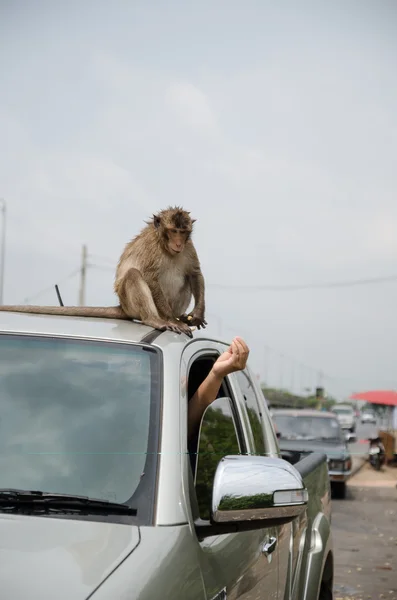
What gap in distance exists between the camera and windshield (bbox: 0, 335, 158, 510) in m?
2.38

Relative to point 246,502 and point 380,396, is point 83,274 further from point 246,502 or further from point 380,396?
point 246,502

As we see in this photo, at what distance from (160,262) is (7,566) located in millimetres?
3492

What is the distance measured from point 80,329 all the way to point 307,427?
49.2ft

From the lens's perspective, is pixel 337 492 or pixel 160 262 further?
pixel 337 492

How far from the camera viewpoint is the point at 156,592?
1.97 metres

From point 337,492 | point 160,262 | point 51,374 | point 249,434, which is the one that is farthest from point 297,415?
point 51,374

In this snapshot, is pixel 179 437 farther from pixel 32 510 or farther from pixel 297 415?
pixel 297 415

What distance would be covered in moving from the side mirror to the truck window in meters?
1.31

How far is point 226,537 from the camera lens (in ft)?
8.60

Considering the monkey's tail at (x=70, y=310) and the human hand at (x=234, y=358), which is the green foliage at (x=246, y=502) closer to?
the human hand at (x=234, y=358)

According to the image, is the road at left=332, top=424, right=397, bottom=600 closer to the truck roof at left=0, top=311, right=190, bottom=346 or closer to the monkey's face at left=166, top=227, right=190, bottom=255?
the monkey's face at left=166, top=227, right=190, bottom=255

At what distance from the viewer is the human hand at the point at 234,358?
9.46 ft

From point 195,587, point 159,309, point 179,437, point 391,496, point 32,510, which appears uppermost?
point 159,309

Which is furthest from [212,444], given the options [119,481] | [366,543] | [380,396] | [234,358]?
[380,396]
